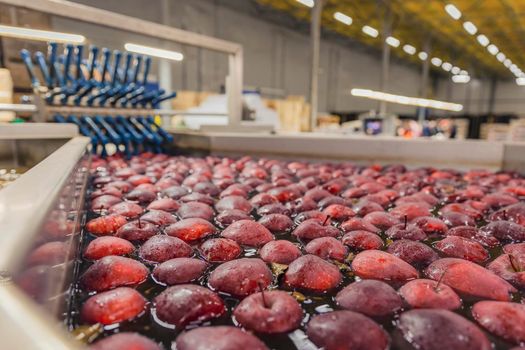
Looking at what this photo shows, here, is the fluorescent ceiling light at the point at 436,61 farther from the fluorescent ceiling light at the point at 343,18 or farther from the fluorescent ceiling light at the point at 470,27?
the fluorescent ceiling light at the point at 343,18

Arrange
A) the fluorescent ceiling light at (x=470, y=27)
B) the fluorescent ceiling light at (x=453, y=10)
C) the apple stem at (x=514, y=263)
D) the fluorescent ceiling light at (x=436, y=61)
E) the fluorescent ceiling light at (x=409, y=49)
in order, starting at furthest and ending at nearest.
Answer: the fluorescent ceiling light at (x=436, y=61) → the fluorescent ceiling light at (x=409, y=49) → the fluorescent ceiling light at (x=470, y=27) → the fluorescent ceiling light at (x=453, y=10) → the apple stem at (x=514, y=263)

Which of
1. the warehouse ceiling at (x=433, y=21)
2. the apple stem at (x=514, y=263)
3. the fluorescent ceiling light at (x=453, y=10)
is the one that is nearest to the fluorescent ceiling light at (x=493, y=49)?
the warehouse ceiling at (x=433, y=21)

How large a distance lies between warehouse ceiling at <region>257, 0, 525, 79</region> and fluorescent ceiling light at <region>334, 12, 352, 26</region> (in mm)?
153

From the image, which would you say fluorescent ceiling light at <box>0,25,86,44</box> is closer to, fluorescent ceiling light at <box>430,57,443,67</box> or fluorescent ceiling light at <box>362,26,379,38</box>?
fluorescent ceiling light at <box>362,26,379,38</box>

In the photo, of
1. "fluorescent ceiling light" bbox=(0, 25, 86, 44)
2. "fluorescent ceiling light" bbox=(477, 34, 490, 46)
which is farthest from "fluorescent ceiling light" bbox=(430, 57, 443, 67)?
"fluorescent ceiling light" bbox=(0, 25, 86, 44)

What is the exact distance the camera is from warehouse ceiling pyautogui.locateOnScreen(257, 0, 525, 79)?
13.9m

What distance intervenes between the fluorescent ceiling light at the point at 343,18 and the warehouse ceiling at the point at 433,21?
153 millimetres

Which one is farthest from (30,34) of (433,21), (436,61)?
(436,61)

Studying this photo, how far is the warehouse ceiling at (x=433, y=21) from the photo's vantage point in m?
13.9

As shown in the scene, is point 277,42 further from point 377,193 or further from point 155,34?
point 377,193

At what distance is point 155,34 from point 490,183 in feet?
9.94

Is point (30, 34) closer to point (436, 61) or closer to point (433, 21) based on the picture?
point (433, 21)

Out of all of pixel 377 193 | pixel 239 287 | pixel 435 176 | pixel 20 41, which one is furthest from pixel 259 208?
pixel 20 41

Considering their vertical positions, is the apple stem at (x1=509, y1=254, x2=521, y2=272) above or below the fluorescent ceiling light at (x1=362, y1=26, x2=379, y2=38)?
below
